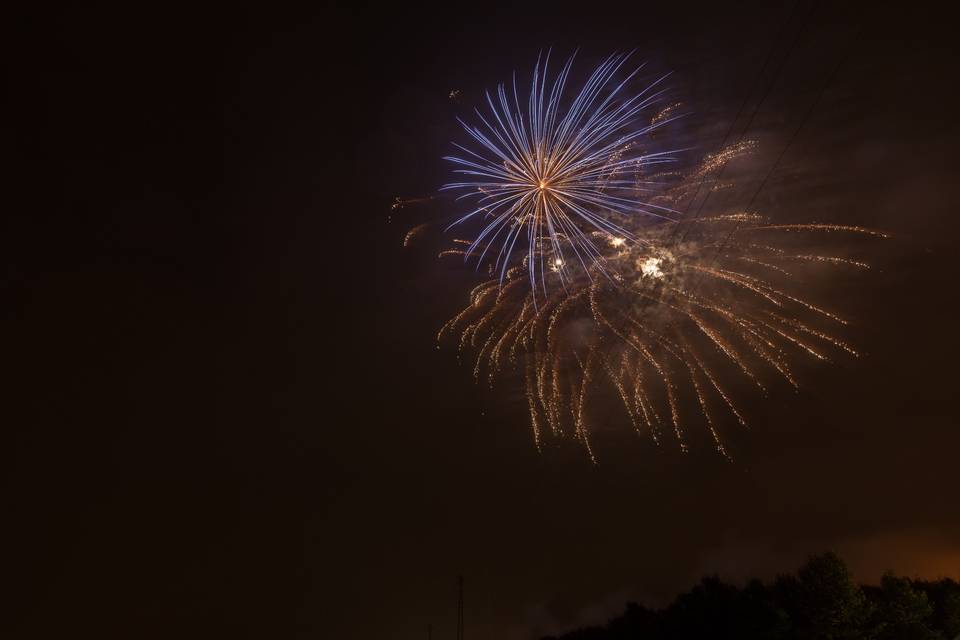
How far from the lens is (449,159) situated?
67.5 feet

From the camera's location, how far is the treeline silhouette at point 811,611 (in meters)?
37.1

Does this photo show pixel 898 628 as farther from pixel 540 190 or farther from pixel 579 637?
pixel 540 190

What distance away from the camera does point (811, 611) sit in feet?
124

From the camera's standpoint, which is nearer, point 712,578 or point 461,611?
point 712,578

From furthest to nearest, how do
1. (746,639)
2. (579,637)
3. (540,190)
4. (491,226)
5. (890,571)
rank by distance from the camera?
(579,637), (890,571), (746,639), (491,226), (540,190)

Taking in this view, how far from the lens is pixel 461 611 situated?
61531mm

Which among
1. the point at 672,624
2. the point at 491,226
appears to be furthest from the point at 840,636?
the point at 491,226

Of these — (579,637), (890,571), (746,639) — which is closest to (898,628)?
(890,571)

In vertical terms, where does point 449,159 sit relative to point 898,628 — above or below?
above

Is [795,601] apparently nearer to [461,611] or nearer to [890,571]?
[890,571]

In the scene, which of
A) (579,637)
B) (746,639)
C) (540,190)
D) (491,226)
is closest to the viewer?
(540,190)

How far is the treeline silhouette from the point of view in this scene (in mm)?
37125

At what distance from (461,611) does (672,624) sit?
24.2m

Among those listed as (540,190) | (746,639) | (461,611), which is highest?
(461,611)
